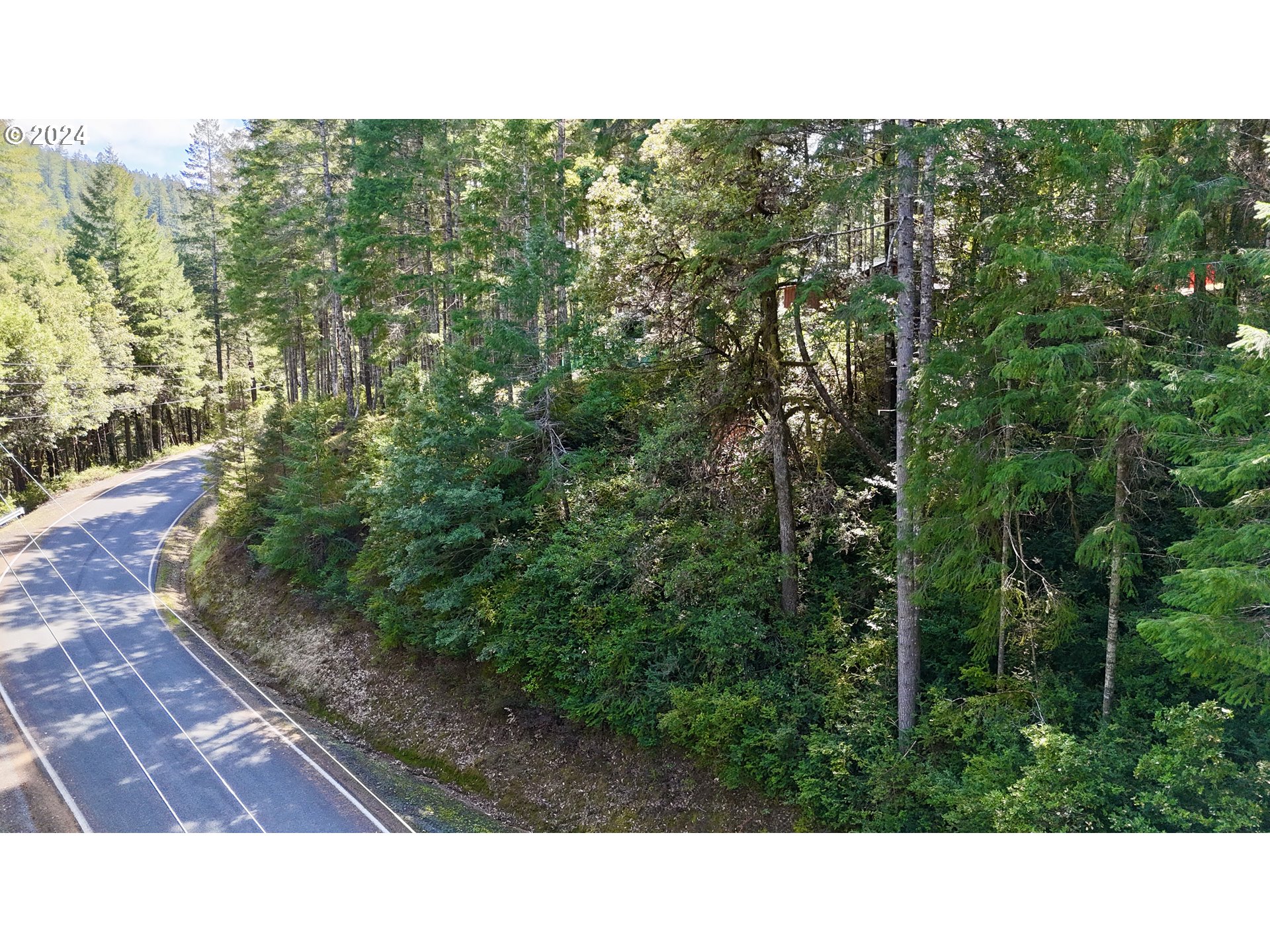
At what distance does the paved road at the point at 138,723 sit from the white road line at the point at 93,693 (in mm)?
13

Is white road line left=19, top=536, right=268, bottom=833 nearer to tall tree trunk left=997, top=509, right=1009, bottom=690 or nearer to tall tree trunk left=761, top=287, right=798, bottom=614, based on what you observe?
tall tree trunk left=761, top=287, right=798, bottom=614

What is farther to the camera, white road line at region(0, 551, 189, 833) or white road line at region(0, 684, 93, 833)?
white road line at region(0, 551, 189, 833)

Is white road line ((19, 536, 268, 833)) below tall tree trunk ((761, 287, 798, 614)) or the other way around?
below

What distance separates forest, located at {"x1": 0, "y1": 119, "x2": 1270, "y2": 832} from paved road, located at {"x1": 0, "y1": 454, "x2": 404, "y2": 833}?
152 centimetres

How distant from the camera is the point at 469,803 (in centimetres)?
777

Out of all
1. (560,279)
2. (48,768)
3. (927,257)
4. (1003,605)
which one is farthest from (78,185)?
(1003,605)

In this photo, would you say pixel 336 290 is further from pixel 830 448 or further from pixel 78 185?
pixel 830 448

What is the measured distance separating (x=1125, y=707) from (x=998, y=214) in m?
4.02

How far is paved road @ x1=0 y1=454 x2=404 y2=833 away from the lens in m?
6.93

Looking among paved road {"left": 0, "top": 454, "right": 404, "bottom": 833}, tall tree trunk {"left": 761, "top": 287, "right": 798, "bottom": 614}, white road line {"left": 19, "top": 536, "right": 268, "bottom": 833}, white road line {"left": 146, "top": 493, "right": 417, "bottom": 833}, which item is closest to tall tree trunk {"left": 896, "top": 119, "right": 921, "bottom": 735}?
tall tree trunk {"left": 761, "top": 287, "right": 798, "bottom": 614}
